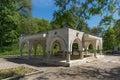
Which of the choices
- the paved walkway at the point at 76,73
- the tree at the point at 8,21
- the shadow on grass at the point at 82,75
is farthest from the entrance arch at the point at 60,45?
the tree at the point at 8,21

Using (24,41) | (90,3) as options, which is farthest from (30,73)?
(24,41)

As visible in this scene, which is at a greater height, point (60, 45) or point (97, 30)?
point (97, 30)

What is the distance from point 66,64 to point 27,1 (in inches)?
1174

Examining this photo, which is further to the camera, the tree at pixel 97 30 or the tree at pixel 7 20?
the tree at pixel 7 20

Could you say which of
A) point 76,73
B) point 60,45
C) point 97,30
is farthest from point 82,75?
point 60,45

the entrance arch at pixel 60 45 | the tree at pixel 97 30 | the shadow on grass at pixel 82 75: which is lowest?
the shadow on grass at pixel 82 75

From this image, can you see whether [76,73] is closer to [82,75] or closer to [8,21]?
[82,75]

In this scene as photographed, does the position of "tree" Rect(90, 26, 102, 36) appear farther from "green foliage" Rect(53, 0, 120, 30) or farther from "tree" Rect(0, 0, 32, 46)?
"tree" Rect(0, 0, 32, 46)

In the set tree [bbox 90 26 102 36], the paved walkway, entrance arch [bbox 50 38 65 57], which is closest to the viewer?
the paved walkway

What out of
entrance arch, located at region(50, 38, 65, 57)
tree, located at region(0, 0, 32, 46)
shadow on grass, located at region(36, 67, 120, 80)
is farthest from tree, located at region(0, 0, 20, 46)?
shadow on grass, located at region(36, 67, 120, 80)

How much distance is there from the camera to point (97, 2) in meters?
12.4

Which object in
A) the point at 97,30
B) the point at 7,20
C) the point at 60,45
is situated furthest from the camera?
the point at 7,20

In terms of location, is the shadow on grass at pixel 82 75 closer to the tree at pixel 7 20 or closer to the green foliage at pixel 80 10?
the green foliage at pixel 80 10

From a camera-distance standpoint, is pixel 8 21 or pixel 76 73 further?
pixel 8 21
